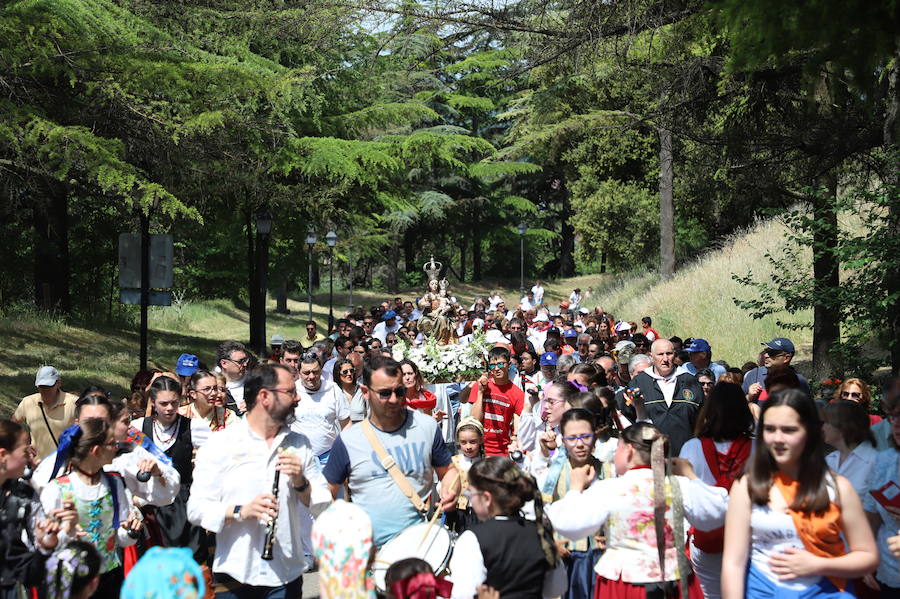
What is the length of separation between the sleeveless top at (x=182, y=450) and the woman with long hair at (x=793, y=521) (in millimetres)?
4268

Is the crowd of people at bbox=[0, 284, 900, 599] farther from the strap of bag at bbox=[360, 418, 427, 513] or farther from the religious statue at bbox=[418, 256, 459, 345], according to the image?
the religious statue at bbox=[418, 256, 459, 345]

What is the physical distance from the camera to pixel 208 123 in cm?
1555

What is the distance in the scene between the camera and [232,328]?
3728 cm

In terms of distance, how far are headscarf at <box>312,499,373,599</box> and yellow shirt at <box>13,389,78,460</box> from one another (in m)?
5.10

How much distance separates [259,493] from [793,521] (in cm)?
263

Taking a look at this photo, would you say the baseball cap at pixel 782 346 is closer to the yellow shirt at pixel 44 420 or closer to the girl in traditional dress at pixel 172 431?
the girl in traditional dress at pixel 172 431

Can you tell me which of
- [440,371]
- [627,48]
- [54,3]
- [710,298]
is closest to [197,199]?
[54,3]

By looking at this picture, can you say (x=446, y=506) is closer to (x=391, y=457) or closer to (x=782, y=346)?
(x=391, y=457)

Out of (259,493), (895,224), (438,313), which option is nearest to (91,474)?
(259,493)

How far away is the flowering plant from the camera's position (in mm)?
13422

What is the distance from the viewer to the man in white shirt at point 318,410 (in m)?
8.64

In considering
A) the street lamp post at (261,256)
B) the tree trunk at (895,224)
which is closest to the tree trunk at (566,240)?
the street lamp post at (261,256)

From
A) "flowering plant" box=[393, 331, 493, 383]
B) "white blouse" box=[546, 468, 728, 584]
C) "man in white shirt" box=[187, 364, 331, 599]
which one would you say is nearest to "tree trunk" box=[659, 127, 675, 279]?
"flowering plant" box=[393, 331, 493, 383]

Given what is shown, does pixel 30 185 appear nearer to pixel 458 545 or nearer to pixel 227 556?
pixel 227 556
